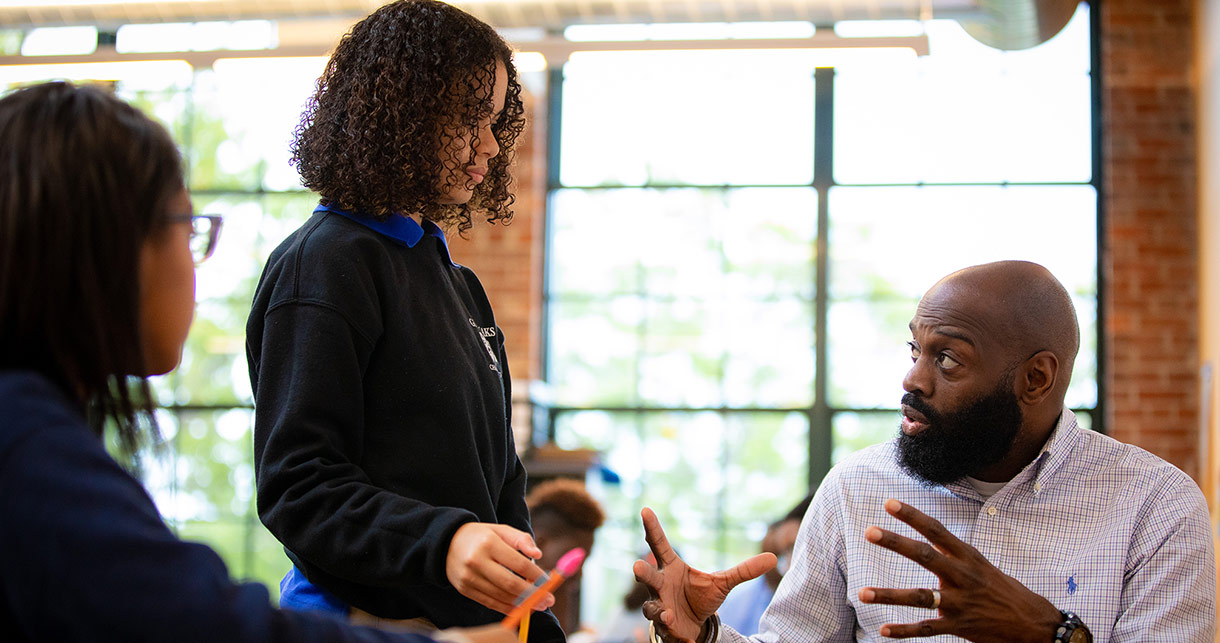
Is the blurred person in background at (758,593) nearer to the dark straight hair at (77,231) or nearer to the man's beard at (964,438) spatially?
the man's beard at (964,438)

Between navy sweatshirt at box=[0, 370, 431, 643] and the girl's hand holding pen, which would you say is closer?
navy sweatshirt at box=[0, 370, 431, 643]

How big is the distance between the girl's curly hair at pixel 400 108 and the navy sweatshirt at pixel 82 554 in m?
0.67

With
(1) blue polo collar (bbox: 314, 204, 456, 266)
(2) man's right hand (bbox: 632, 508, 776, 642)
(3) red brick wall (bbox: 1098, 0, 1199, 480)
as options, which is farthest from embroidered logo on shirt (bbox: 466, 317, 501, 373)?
(3) red brick wall (bbox: 1098, 0, 1199, 480)

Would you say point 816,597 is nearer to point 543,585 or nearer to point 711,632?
point 711,632

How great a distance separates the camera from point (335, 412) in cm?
132

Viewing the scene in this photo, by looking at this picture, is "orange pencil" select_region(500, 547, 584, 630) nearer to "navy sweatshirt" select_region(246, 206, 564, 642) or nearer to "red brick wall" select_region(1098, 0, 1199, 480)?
"navy sweatshirt" select_region(246, 206, 564, 642)

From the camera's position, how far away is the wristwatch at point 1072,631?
1630mm

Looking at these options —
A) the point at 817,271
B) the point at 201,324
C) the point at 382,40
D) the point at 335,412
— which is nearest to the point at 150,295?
the point at 335,412

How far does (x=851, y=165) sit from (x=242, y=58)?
10.2 ft

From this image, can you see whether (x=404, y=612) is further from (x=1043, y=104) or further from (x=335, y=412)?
(x=1043, y=104)

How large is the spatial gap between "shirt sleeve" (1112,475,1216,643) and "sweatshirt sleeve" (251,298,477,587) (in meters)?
1.07

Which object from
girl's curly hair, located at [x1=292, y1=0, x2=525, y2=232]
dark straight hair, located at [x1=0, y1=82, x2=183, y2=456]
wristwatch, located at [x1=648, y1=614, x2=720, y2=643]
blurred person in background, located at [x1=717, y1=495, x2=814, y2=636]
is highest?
girl's curly hair, located at [x1=292, y1=0, x2=525, y2=232]

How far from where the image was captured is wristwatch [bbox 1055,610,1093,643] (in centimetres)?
163

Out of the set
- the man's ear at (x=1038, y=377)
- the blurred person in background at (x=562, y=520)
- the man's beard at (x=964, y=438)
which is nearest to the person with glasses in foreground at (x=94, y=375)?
the man's beard at (x=964, y=438)
